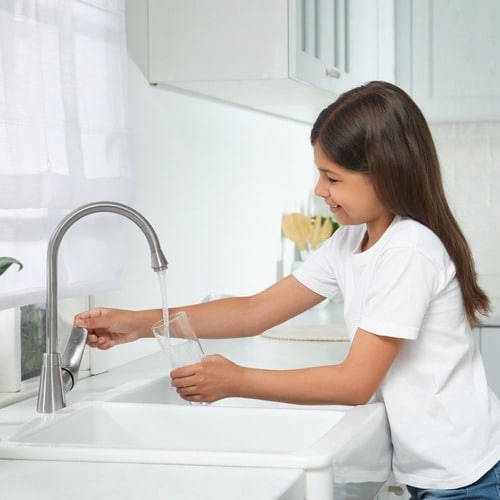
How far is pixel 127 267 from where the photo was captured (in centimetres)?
226

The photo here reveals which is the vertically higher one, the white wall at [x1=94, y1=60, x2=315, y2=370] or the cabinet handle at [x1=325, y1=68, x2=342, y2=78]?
the cabinet handle at [x1=325, y1=68, x2=342, y2=78]

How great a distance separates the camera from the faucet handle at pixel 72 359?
5.41ft

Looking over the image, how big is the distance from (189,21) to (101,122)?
486 millimetres

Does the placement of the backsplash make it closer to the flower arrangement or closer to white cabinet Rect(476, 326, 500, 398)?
the flower arrangement

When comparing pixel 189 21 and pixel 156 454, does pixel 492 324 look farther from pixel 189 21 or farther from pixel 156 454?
pixel 156 454

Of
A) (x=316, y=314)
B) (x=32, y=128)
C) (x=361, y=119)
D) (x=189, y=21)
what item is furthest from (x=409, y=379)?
(x=316, y=314)

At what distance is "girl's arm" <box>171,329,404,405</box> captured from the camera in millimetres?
1498

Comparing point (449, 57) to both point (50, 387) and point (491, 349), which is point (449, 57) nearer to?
point (491, 349)

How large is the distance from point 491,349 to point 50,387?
190 centimetres

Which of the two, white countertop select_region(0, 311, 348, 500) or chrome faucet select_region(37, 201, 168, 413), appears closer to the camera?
white countertop select_region(0, 311, 348, 500)

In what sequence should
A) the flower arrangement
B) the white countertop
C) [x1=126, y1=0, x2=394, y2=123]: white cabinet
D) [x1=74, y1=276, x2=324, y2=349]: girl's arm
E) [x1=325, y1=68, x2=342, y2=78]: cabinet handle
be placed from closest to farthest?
the white countertop < [x1=74, y1=276, x2=324, y2=349]: girl's arm < [x1=126, y1=0, x2=394, y2=123]: white cabinet < [x1=325, y1=68, x2=342, y2=78]: cabinet handle < the flower arrangement

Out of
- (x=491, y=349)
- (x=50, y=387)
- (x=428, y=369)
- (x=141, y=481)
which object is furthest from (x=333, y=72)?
(x=141, y=481)

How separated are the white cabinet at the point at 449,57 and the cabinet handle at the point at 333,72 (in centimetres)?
85

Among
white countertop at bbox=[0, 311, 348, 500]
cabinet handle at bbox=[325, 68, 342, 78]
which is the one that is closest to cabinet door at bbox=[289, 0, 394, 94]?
cabinet handle at bbox=[325, 68, 342, 78]
